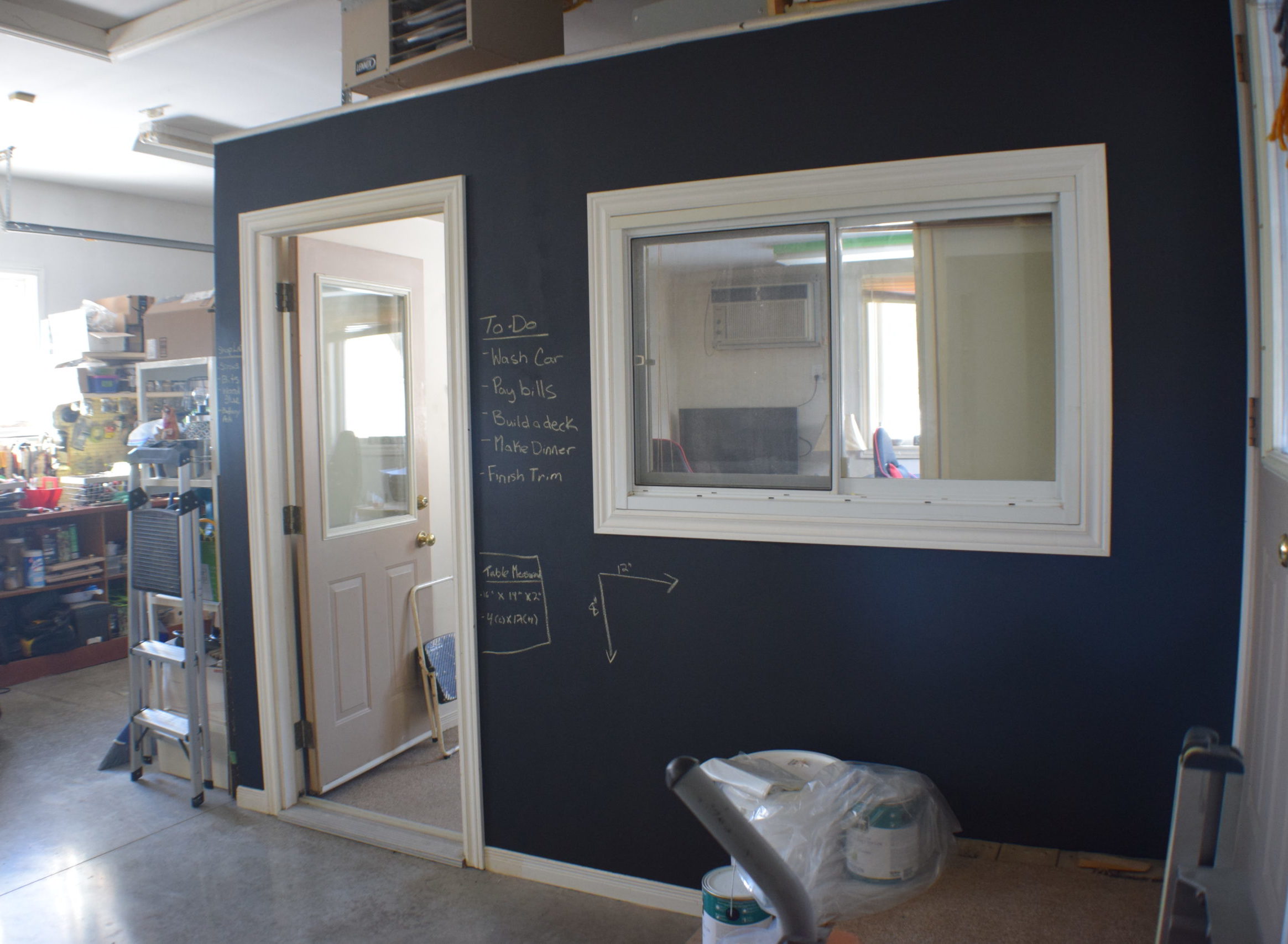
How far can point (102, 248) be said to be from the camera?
622 cm

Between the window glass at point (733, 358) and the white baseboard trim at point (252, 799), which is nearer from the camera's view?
the window glass at point (733, 358)

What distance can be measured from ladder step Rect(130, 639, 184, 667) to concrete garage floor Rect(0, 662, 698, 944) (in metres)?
0.56

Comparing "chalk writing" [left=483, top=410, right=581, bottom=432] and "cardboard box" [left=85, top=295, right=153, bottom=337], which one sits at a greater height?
Answer: "cardboard box" [left=85, top=295, right=153, bottom=337]

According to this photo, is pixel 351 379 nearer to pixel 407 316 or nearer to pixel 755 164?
pixel 407 316

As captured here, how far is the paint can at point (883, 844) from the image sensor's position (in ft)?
5.74

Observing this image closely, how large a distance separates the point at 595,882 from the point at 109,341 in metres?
5.00

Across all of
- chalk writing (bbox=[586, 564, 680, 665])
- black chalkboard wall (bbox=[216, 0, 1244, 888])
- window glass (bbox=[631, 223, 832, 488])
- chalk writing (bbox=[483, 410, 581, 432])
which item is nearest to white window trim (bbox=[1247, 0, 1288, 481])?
black chalkboard wall (bbox=[216, 0, 1244, 888])

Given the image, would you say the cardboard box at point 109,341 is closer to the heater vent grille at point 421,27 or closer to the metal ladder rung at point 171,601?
the metal ladder rung at point 171,601

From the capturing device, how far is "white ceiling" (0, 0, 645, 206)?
3418mm

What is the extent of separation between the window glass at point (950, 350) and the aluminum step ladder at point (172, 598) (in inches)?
105

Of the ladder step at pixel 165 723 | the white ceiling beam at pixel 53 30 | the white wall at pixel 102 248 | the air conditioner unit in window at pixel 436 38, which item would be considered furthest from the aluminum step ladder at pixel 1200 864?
the white wall at pixel 102 248

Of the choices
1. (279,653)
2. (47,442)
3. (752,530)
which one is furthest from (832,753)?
(47,442)

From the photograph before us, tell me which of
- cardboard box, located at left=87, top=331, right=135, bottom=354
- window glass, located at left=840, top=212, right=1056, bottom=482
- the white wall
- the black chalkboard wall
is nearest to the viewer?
the black chalkboard wall

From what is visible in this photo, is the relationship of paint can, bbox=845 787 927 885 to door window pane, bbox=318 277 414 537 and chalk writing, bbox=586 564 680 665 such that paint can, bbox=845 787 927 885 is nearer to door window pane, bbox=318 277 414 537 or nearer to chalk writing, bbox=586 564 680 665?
chalk writing, bbox=586 564 680 665
